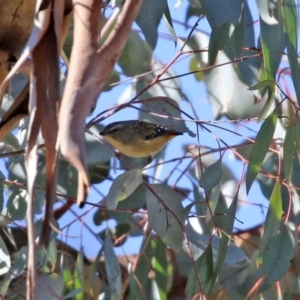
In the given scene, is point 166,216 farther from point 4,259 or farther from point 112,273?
point 4,259

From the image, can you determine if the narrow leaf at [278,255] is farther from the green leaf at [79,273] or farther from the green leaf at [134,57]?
the green leaf at [134,57]

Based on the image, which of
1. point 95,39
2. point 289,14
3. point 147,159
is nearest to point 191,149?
point 147,159

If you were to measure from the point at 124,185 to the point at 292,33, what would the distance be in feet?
1.54

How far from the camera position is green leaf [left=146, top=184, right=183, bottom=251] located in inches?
62.7

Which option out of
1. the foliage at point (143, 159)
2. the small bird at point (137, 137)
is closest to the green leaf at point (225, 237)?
the foliage at point (143, 159)

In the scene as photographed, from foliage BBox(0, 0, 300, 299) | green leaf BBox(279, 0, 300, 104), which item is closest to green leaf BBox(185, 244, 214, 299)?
foliage BBox(0, 0, 300, 299)

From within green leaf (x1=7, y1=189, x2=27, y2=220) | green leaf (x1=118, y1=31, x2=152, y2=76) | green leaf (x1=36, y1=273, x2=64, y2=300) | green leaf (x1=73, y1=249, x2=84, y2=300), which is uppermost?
green leaf (x1=118, y1=31, x2=152, y2=76)

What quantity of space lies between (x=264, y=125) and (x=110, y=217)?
1052 mm

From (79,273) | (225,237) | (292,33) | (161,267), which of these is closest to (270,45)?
(292,33)

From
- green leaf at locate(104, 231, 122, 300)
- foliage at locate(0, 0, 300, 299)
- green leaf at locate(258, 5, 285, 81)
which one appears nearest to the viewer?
foliage at locate(0, 0, 300, 299)

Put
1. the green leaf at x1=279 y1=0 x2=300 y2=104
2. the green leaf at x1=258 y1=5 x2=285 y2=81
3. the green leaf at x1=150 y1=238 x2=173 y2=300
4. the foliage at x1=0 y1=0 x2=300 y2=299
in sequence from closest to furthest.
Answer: the foliage at x1=0 y1=0 x2=300 y2=299 → the green leaf at x1=279 y1=0 x2=300 y2=104 → the green leaf at x1=258 y1=5 x2=285 y2=81 → the green leaf at x1=150 y1=238 x2=173 y2=300

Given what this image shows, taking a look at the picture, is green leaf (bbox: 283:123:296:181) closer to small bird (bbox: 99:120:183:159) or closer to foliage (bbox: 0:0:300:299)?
foliage (bbox: 0:0:300:299)

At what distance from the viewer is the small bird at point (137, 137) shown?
2406 mm

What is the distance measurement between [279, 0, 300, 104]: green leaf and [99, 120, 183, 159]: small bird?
1.11 metres
